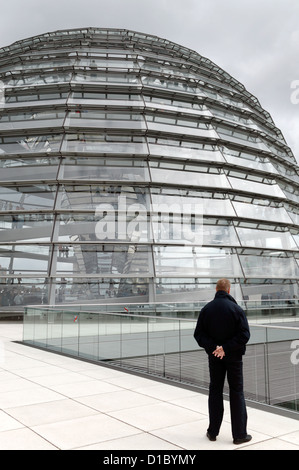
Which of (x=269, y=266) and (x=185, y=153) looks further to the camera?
(x=185, y=153)

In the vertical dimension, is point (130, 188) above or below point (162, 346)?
above

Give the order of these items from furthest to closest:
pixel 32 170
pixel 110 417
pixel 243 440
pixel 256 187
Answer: pixel 256 187 < pixel 32 170 < pixel 110 417 < pixel 243 440

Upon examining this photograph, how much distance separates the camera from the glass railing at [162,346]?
20.4 feet

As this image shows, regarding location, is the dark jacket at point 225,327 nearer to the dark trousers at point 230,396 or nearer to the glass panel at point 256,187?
the dark trousers at point 230,396

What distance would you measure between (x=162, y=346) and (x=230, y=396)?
391 cm

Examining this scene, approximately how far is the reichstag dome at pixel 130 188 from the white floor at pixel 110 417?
1000 cm

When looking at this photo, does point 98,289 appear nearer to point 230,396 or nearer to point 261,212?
point 261,212

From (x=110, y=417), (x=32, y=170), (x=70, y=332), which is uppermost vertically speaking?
(x=32, y=170)

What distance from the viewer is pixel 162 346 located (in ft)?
28.1

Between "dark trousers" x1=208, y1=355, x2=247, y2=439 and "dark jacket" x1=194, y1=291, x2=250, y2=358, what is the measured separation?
131 millimetres

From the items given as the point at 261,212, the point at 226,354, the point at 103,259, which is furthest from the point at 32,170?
the point at 226,354

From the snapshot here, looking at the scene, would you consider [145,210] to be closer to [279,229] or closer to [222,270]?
[222,270]

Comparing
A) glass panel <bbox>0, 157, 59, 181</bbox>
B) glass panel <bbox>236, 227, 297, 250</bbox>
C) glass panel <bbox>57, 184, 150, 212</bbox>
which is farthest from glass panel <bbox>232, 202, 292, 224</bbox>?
glass panel <bbox>0, 157, 59, 181</bbox>
